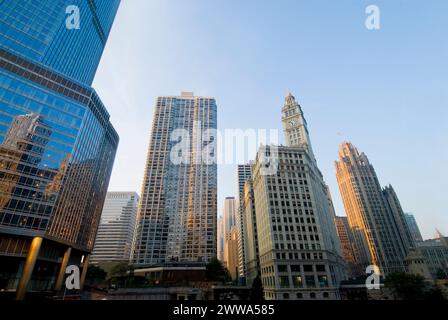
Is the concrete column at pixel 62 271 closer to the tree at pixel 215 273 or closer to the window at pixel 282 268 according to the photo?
the tree at pixel 215 273

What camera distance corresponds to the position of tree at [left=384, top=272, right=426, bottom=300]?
57.3 m

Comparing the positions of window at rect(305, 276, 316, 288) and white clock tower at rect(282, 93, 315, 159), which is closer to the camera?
window at rect(305, 276, 316, 288)

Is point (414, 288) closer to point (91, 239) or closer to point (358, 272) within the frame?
point (91, 239)

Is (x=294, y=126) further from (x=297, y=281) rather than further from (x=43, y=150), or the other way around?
(x=43, y=150)

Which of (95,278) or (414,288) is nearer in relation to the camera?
(414,288)

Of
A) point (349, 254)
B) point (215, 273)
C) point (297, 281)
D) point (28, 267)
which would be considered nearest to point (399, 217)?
point (349, 254)

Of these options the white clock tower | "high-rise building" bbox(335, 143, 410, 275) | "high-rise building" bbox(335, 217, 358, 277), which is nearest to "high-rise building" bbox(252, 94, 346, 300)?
the white clock tower

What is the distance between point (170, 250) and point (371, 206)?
146 meters

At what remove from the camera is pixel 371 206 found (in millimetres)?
162500

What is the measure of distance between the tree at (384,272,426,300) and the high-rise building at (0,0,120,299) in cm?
9267

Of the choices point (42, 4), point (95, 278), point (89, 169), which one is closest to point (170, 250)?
point (95, 278)

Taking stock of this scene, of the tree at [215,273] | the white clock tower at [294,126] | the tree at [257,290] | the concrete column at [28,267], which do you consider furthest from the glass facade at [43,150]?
the white clock tower at [294,126]

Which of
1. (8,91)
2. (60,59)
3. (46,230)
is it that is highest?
(60,59)

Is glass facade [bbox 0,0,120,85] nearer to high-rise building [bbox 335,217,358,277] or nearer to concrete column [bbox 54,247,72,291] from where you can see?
concrete column [bbox 54,247,72,291]
